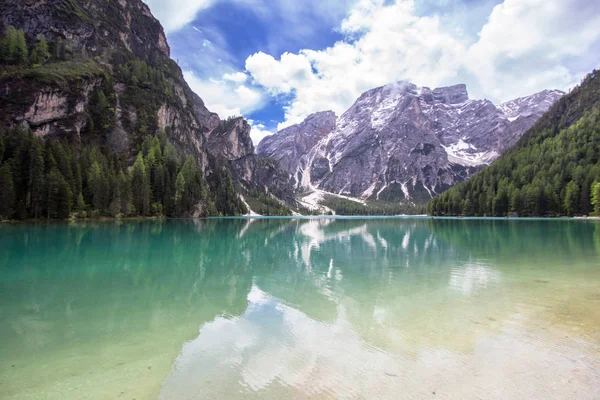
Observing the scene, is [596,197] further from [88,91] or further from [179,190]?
[88,91]

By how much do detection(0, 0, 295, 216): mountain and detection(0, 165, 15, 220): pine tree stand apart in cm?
443

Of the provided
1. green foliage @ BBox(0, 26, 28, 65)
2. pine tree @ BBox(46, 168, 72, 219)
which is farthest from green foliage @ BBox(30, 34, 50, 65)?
pine tree @ BBox(46, 168, 72, 219)

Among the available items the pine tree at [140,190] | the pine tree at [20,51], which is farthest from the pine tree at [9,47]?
the pine tree at [140,190]

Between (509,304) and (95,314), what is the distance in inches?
613

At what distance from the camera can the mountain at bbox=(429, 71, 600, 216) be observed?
365ft

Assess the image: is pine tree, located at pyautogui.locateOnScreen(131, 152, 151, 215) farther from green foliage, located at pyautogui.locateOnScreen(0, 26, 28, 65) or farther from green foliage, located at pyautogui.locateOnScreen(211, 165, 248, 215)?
green foliage, located at pyautogui.locateOnScreen(211, 165, 248, 215)

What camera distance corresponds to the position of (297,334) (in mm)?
9742

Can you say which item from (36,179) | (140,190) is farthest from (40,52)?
(36,179)

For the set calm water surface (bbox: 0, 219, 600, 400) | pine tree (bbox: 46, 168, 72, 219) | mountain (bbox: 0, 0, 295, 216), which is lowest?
calm water surface (bbox: 0, 219, 600, 400)

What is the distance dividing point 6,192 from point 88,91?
6903 cm

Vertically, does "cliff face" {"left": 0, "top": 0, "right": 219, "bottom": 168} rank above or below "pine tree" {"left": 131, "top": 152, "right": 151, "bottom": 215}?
above

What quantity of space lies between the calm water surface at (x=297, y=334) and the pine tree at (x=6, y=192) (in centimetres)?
5411

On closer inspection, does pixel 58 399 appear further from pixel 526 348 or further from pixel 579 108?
pixel 579 108

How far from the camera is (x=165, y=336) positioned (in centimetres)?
934
